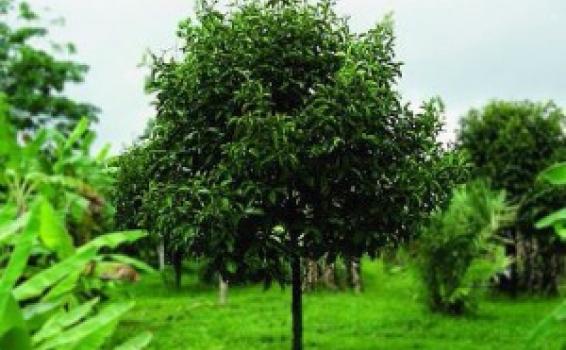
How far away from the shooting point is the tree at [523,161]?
2662cm

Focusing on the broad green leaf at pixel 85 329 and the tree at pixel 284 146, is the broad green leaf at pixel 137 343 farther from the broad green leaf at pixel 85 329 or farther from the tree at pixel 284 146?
the tree at pixel 284 146

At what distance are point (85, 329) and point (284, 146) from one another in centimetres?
1162

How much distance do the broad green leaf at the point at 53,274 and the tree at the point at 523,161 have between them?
83.6ft

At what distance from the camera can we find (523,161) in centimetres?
2677

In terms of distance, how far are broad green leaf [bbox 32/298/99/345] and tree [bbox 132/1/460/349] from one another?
11.4m

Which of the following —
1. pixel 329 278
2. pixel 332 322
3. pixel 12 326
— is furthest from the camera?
pixel 329 278

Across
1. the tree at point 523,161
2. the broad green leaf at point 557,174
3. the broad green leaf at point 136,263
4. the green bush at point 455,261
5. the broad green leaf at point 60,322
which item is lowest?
the broad green leaf at point 60,322

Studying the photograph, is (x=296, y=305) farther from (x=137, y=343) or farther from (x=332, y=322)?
(x=137, y=343)

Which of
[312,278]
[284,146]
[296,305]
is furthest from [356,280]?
[284,146]

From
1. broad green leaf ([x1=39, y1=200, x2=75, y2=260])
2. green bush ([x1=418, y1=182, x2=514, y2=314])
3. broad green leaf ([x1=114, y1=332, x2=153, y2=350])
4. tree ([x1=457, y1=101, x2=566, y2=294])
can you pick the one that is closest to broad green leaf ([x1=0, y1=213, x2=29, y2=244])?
broad green leaf ([x1=39, y1=200, x2=75, y2=260])

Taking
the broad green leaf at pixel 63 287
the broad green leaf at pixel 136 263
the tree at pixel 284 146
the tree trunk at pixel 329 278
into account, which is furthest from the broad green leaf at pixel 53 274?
the tree trunk at pixel 329 278

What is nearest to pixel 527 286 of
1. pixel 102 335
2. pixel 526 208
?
pixel 526 208

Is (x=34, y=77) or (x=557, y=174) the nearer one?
(x=557, y=174)

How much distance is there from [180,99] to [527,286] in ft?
55.7
